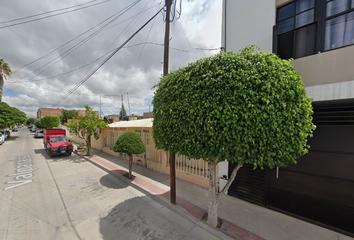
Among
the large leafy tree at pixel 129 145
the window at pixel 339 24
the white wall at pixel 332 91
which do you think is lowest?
the large leafy tree at pixel 129 145

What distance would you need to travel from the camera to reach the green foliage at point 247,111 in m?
2.41

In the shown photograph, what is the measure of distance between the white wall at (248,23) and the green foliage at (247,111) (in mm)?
1978

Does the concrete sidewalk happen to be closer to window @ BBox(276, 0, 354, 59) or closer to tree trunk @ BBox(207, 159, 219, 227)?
tree trunk @ BBox(207, 159, 219, 227)

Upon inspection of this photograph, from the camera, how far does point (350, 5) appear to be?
3.19m

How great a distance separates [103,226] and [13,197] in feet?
13.2

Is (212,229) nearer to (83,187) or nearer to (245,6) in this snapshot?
(83,187)

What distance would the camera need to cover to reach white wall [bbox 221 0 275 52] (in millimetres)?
4113

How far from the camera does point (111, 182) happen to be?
238 inches

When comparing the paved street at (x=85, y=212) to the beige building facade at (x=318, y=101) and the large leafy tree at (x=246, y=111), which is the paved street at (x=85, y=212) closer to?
the large leafy tree at (x=246, y=111)

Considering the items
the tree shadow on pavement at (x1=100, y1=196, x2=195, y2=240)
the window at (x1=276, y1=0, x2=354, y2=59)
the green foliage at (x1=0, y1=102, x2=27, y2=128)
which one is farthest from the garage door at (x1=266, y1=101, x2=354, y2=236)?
the green foliage at (x1=0, y1=102, x2=27, y2=128)

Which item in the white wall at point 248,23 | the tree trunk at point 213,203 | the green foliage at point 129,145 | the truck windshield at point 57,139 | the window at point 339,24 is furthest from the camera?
the truck windshield at point 57,139

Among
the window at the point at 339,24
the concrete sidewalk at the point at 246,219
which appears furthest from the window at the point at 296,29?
the concrete sidewalk at the point at 246,219

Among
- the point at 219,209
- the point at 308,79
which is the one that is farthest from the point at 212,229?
the point at 308,79

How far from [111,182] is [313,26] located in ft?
29.8
